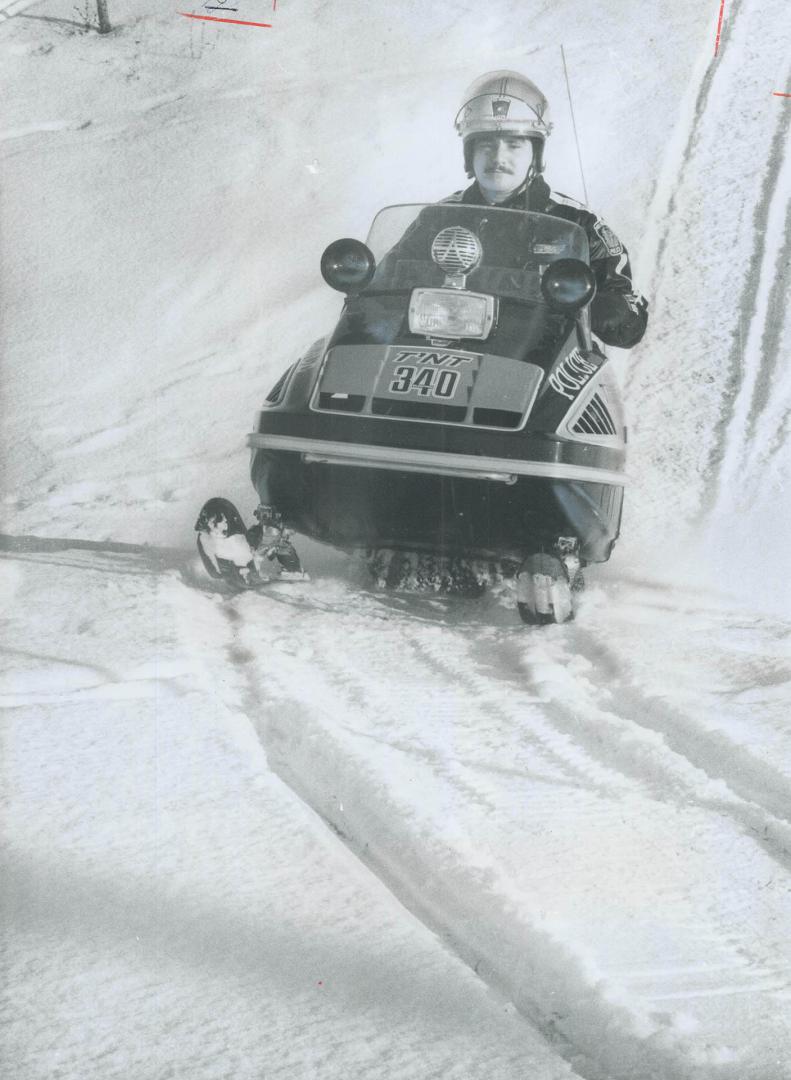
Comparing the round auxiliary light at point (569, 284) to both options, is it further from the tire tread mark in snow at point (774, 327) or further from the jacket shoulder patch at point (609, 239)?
the tire tread mark in snow at point (774, 327)

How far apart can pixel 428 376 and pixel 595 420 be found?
454 millimetres

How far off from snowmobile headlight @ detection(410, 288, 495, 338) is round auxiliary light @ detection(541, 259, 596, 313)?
0.15 m

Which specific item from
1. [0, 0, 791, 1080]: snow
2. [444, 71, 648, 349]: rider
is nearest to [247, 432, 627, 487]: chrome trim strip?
[0, 0, 791, 1080]: snow

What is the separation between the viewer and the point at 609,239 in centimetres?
302

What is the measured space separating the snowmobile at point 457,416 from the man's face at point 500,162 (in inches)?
2.7

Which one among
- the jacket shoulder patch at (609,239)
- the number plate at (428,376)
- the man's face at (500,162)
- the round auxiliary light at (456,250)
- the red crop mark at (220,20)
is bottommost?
the number plate at (428,376)

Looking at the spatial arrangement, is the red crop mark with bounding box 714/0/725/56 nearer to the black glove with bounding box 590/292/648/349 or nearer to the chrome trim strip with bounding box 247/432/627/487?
the black glove with bounding box 590/292/648/349

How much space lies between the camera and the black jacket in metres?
3.01

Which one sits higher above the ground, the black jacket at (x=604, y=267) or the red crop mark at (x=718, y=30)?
the red crop mark at (x=718, y=30)

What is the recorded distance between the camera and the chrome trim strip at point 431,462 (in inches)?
105

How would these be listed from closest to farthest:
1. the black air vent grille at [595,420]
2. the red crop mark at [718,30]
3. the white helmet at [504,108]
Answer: the red crop mark at [718,30] < the white helmet at [504,108] < the black air vent grille at [595,420]

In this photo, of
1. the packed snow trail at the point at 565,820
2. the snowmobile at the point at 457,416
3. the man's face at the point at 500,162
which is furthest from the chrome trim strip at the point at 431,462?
the man's face at the point at 500,162

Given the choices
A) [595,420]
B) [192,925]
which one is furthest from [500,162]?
[192,925]

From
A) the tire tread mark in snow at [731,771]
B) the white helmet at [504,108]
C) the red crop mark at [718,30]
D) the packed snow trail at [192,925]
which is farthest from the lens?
the white helmet at [504,108]
